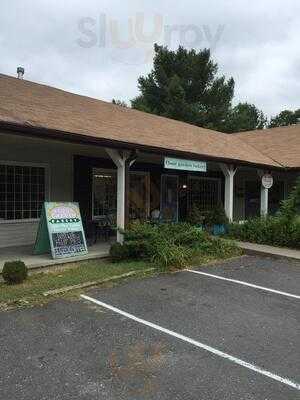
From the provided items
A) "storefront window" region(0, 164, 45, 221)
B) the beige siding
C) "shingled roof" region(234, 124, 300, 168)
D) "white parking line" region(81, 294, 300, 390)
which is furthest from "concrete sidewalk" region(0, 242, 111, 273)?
"shingled roof" region(234, 124, 300, 168)

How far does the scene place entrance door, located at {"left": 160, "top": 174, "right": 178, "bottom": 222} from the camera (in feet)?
50.8

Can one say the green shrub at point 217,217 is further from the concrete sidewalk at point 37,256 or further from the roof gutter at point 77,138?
the concrete sidewalk at point 37,256

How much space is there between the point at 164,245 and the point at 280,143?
1185 cm

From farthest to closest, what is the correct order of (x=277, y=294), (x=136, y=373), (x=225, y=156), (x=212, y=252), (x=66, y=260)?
1. (x=225, y=156)
2. (x=212, y=252)
3. (x=66, y=260)
4. (x=277, y=294)
5. (x=136, y=373)

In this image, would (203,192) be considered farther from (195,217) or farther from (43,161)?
(43,161)

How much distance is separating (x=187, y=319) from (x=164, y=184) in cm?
979

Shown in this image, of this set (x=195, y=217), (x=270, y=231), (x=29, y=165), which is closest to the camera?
(x=29, y=165)

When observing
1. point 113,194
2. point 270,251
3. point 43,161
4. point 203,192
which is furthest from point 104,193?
point 203,192

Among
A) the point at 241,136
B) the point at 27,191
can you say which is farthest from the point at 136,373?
the point at 241,136

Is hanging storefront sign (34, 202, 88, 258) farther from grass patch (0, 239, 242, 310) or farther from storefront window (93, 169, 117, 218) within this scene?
storefront window (93, 169, 117, 218)

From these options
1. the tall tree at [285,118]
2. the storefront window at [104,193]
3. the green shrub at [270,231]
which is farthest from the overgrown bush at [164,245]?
the tall tree at [285,118]

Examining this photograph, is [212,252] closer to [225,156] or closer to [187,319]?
[225,156]

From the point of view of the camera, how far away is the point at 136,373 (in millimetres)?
4215

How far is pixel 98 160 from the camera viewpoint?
42.3 ft
